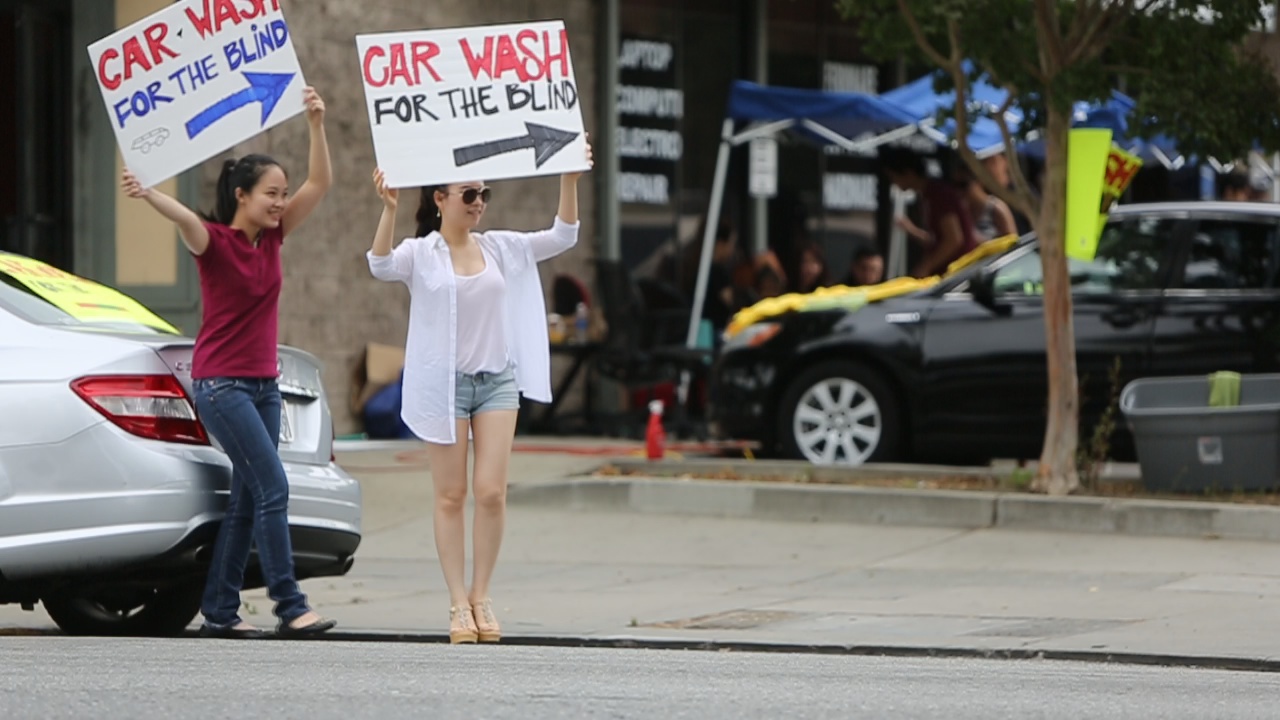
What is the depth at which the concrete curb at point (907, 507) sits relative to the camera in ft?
37.5

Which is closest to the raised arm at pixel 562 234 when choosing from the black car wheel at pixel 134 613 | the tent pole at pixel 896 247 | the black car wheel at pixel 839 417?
the black car wheel at pixel 134 613

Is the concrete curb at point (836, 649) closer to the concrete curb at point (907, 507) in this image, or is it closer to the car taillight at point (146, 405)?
the car taillight at point (146, 405)

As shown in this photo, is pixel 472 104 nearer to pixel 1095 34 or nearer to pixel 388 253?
pixel 388 253

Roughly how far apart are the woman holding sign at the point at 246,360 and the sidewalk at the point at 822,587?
65cm

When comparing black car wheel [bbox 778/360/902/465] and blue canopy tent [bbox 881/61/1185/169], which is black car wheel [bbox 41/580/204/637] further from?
blue canopy tent [bbox 881/61/1185/169]

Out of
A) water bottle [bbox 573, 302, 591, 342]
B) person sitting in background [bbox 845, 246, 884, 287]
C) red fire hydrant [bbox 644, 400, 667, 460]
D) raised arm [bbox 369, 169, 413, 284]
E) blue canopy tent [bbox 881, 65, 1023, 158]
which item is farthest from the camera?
person sitting in background [bbox 845, 246, 884, 287]

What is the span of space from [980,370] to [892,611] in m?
4.13

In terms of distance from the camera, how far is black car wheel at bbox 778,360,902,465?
13.7 meters

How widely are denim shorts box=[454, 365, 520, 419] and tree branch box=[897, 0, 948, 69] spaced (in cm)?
457

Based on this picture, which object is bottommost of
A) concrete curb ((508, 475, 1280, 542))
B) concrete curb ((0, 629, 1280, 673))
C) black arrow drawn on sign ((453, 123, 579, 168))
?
concrete curb ((0, 629, 1280, 673))

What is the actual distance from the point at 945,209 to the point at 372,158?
422cm

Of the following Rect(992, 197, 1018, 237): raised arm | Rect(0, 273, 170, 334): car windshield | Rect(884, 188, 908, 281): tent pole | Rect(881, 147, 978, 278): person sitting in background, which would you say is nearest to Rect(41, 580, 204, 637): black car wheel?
Rect(0, 273, 170, 334): car windshield

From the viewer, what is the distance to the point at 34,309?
806 cm

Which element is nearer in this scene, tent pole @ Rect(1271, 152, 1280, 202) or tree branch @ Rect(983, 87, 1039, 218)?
tree branch @ Rect(983, 87, 1039, 218)
